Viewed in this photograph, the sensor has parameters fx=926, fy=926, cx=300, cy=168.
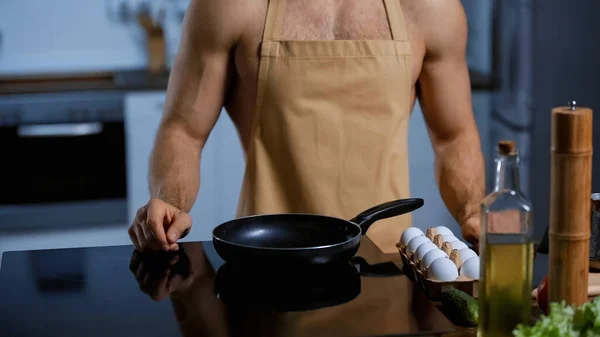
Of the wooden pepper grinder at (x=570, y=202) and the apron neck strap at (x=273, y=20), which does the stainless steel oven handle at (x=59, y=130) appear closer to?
the apron neck strap at (x=273, y=20)

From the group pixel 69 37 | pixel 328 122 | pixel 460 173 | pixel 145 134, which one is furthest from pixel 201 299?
pixel 69 37

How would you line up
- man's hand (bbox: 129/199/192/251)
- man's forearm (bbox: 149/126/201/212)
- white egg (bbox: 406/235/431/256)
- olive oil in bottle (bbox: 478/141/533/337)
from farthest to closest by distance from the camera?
1. man's forearm (bbox: 149/126/201/212)
2. man's hand (bbox: 129/199/192/251)
3. white egg (bbox: 406/235/431/256)
4. olive oil in bottle (bbox: 478/141/533/337)

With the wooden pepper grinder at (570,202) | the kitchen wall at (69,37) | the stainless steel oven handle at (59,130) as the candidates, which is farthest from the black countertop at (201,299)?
the kitchen wall at (69,37)

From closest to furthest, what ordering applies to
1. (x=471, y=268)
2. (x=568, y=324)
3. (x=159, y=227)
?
1. (x=568, y=324)
2. (x=471, y=268)
3. (x=159, y=227)

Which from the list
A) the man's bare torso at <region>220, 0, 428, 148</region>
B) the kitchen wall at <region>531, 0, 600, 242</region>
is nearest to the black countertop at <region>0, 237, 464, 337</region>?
the man's bare torso at <region>220, 0, 428, 148</region>

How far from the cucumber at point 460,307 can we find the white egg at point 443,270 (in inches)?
1.3

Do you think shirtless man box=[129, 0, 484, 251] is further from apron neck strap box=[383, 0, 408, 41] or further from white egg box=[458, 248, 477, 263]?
white egg box=[458, 248, 477, 263]

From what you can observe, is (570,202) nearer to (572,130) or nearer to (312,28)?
(572,130)

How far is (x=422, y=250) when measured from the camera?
1320 millimetres

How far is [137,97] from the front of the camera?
3.38 m

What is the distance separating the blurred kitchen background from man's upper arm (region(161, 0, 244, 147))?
1.51m

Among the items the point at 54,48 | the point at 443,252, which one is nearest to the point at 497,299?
the point at 443,252

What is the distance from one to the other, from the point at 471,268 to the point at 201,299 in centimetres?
37

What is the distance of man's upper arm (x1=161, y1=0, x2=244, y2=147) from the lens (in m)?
1.85
